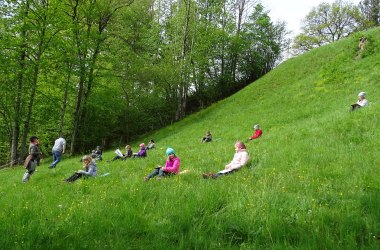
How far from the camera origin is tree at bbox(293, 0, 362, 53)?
70.1m

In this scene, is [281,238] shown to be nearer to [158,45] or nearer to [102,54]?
[102,54]

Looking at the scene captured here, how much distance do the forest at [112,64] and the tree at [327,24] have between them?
2307cm

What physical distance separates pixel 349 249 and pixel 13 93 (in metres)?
26.6

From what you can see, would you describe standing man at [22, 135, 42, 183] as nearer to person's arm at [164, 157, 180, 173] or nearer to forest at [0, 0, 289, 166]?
person's arm at [164, 157, 180, 173]

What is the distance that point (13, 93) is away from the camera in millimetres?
25656

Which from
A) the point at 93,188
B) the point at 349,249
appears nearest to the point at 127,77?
the point at 93,188

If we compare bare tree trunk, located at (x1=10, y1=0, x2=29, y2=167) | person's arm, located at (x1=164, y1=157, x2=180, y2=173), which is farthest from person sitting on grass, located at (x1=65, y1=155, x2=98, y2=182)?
bare tree trunk, located at (x1=10, y1=0, x2=29, y2=167)

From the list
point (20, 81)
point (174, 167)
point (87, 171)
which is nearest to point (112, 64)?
point (20, 81)

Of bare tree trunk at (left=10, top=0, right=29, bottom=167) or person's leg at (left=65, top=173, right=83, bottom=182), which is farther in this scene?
bare tree trunk at (left=10, top=0, right=29, bottom=167)

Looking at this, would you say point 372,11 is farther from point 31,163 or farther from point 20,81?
point 31,163

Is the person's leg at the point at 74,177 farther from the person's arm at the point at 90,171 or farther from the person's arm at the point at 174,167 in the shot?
the person's arm at the point at 174,167

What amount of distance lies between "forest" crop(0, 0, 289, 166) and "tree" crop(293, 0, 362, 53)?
2307 cm

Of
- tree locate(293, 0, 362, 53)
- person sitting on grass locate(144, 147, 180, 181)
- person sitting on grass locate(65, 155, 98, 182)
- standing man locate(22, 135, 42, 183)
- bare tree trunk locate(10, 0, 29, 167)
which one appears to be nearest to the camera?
person sitting on grass locate(144, 147, 180, 181)

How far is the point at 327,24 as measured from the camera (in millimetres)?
71750
